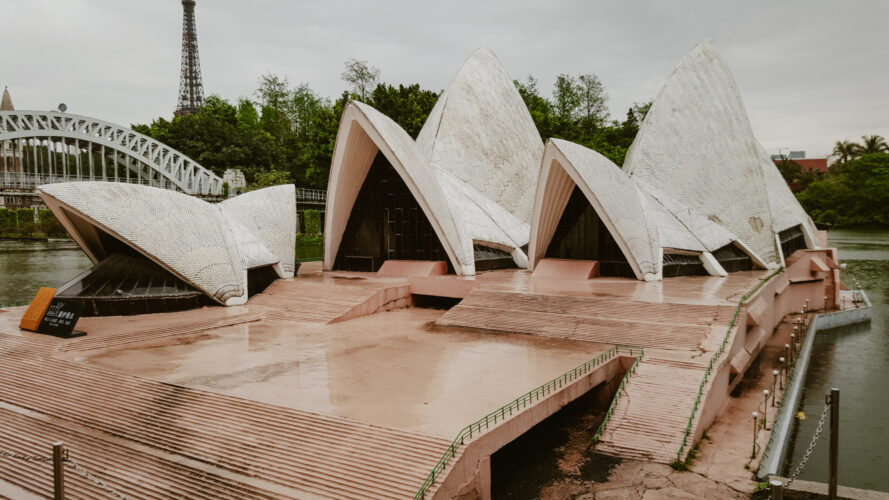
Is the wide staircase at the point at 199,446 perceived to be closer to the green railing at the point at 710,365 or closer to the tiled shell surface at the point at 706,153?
the green railing at the point at 710,365

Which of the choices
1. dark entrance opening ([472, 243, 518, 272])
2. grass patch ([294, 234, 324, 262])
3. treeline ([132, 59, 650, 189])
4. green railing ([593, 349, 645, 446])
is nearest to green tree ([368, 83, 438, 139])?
treeline ([132, 59, 650, 189])

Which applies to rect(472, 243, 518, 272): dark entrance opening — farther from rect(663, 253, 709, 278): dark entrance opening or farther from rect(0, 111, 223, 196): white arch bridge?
rect(0, 111, 223, 196): white arch bridge

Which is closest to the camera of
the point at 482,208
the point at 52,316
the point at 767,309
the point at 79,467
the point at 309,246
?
the point at 79,467

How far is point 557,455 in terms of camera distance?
8.95m

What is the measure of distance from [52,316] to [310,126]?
145ft

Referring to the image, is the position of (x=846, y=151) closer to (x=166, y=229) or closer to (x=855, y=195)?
(x=855, y=195)

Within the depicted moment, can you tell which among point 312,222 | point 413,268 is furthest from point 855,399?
point 312,222

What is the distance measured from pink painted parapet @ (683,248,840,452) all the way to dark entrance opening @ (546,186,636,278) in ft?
15.5

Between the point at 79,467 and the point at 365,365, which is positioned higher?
the point at 365,365

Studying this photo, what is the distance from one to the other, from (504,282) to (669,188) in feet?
29.1

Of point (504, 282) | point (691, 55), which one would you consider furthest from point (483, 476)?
point (691, 55)

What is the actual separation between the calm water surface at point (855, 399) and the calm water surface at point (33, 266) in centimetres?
2501

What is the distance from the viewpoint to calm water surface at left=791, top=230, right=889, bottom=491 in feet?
35.4

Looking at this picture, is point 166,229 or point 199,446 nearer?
point 199,446
